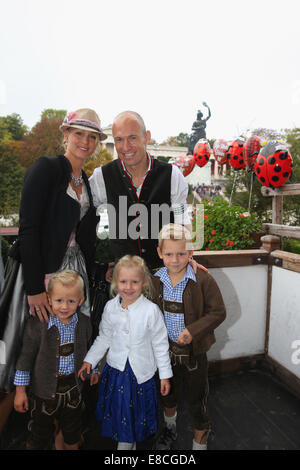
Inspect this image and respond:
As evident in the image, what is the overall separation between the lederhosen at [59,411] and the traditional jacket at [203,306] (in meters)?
0.71

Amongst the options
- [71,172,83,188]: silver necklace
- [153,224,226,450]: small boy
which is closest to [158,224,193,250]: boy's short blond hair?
[153,224,226,450]: small boy

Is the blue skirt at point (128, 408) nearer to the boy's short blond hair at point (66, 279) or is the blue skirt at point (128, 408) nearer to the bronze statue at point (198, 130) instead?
the boy's short blond hair at point (66, 279)

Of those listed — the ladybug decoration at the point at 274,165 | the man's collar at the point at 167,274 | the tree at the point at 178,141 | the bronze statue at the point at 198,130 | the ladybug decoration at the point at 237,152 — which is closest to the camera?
the man's collar at the point at 167,274

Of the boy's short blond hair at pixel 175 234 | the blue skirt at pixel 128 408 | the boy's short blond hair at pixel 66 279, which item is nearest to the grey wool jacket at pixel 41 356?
the boy's short blond hair at pixel 66 279

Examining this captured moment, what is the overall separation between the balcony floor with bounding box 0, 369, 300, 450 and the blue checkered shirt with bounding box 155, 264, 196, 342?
2.88 feet

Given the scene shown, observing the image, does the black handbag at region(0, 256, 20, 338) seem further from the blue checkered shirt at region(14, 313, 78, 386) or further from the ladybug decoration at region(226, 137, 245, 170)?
the ladybug decoration at region(226, 137, 245, 170)

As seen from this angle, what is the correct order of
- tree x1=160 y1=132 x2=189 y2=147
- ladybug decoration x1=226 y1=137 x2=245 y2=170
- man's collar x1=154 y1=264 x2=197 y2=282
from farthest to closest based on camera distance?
tree x1=160 y1=132 x2=189 y2=147
ladybug decoration x1=226 y1=137 x2=245 y2=170
man's collar x1=154 y1=264 x2=197 y2=282

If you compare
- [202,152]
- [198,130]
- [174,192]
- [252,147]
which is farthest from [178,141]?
[174,192]

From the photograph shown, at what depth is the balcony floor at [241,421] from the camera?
6.93ft

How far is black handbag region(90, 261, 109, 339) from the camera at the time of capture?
2047 millimetres

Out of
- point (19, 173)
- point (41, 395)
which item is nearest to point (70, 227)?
point (41, 395)

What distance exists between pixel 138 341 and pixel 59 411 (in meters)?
0.63

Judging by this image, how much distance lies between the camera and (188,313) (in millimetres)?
1906

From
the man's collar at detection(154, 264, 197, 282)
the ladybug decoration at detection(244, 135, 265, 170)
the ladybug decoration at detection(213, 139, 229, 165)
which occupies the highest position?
the ladybug decoration at detection(213, 139, 229, 165)
